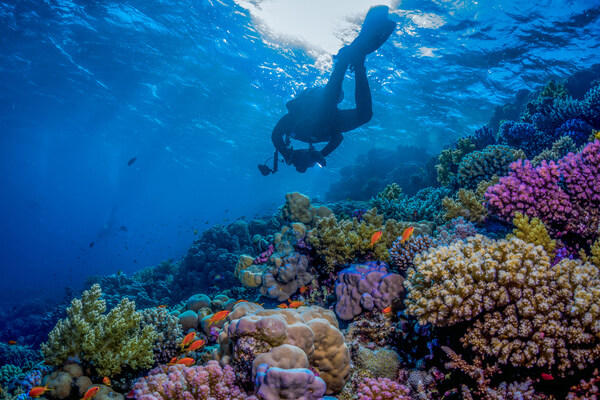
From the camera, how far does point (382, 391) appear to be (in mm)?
2590

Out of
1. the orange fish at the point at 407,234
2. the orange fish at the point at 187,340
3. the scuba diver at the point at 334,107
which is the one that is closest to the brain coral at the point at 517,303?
the orange fish at the point at 407,234

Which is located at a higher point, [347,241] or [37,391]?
[347,241]

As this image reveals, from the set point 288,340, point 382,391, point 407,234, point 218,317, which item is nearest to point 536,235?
point 407,234

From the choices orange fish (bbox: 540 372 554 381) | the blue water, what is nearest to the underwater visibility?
orange fish (bbox: 540 372 554 381)

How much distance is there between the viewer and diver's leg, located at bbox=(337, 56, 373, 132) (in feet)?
26.1

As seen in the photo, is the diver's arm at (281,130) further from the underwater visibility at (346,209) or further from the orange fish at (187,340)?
the orange fish at (187,340)

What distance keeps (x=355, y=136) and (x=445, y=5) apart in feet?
59.5

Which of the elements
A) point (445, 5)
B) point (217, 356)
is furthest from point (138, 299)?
point (445, 5)

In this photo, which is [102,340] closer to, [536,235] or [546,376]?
[546,376]

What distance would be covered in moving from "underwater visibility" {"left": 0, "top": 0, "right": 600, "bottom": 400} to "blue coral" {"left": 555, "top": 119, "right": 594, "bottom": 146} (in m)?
0.08

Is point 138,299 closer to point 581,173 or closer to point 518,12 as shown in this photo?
point 581,173

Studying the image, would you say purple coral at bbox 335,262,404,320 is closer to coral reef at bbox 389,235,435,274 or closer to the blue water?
coral reef at bbox 389,235,435,274

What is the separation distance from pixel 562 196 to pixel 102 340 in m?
7.08

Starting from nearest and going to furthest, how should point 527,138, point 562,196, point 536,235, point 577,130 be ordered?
point 536,235
point 562,196
point 577,130
point 527,138
